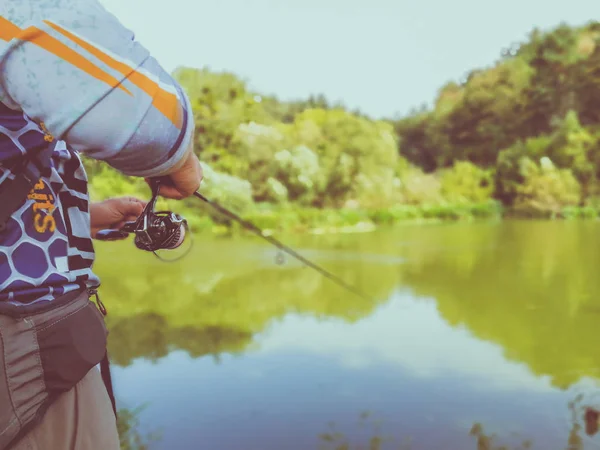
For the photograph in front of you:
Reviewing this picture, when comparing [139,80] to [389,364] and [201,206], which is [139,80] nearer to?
[389,364]

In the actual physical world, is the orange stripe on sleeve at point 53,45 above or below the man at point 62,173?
above

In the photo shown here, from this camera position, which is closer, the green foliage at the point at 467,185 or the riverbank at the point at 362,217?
the riverbank at the point at 362,217

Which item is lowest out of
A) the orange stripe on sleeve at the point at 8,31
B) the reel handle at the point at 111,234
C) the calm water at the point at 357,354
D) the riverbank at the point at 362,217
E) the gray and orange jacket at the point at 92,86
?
the calm water at the point at 357,354

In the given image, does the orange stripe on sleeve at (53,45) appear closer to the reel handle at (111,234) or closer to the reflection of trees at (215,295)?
the reel handle at (111,234)

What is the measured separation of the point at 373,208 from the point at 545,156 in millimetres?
7502

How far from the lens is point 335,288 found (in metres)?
5.81

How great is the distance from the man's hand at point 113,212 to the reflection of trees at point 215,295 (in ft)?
8.02

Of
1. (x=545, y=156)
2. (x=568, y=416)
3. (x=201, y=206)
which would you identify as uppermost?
(x=545, y=156)

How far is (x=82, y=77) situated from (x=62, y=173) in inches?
12.5

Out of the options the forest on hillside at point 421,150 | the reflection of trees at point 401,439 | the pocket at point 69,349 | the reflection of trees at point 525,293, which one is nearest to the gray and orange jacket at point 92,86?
the pocket at point 69,349

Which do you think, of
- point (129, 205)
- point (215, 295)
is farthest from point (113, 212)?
point (215, 295)

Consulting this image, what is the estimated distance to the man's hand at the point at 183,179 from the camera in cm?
79

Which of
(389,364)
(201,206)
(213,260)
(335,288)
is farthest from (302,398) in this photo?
(201,206)

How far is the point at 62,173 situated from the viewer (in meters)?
0.93
